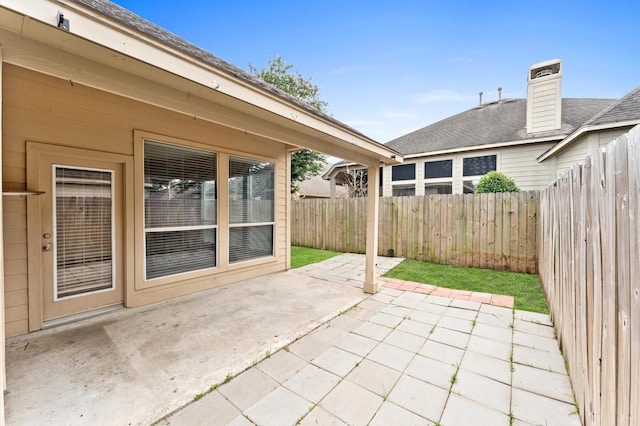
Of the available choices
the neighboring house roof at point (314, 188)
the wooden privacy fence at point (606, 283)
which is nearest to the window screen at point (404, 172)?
the wooden privacy fence at point (606, 283)

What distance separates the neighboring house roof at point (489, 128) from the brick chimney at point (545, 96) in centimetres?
31

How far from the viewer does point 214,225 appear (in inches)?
185

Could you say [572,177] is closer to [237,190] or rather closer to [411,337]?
[411,337]

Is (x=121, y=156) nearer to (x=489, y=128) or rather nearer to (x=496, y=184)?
(x=496, y=184)

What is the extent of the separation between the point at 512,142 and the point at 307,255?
303 inches

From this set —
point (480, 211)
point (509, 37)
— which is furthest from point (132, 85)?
point (509, 37)

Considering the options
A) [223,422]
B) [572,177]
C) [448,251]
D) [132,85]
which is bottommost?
[223,422]

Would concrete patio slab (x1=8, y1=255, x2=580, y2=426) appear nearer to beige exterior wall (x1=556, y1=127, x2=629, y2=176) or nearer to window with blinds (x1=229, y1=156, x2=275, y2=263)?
window with blinds (x1=229, y1=156, x2=275, y2=263)

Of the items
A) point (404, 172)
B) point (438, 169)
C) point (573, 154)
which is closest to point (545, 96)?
point (573, 154)

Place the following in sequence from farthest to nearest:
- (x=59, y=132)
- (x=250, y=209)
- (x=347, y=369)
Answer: (x=250, y=209) → (x=59, y=132) → (x=347, y=369)

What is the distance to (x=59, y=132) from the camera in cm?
317

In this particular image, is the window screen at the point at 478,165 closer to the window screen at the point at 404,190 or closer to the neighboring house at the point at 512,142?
the neighboring house at the point at 512,142

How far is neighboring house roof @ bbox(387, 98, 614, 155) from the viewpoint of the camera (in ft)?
29.1

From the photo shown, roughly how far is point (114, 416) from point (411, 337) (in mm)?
2757
